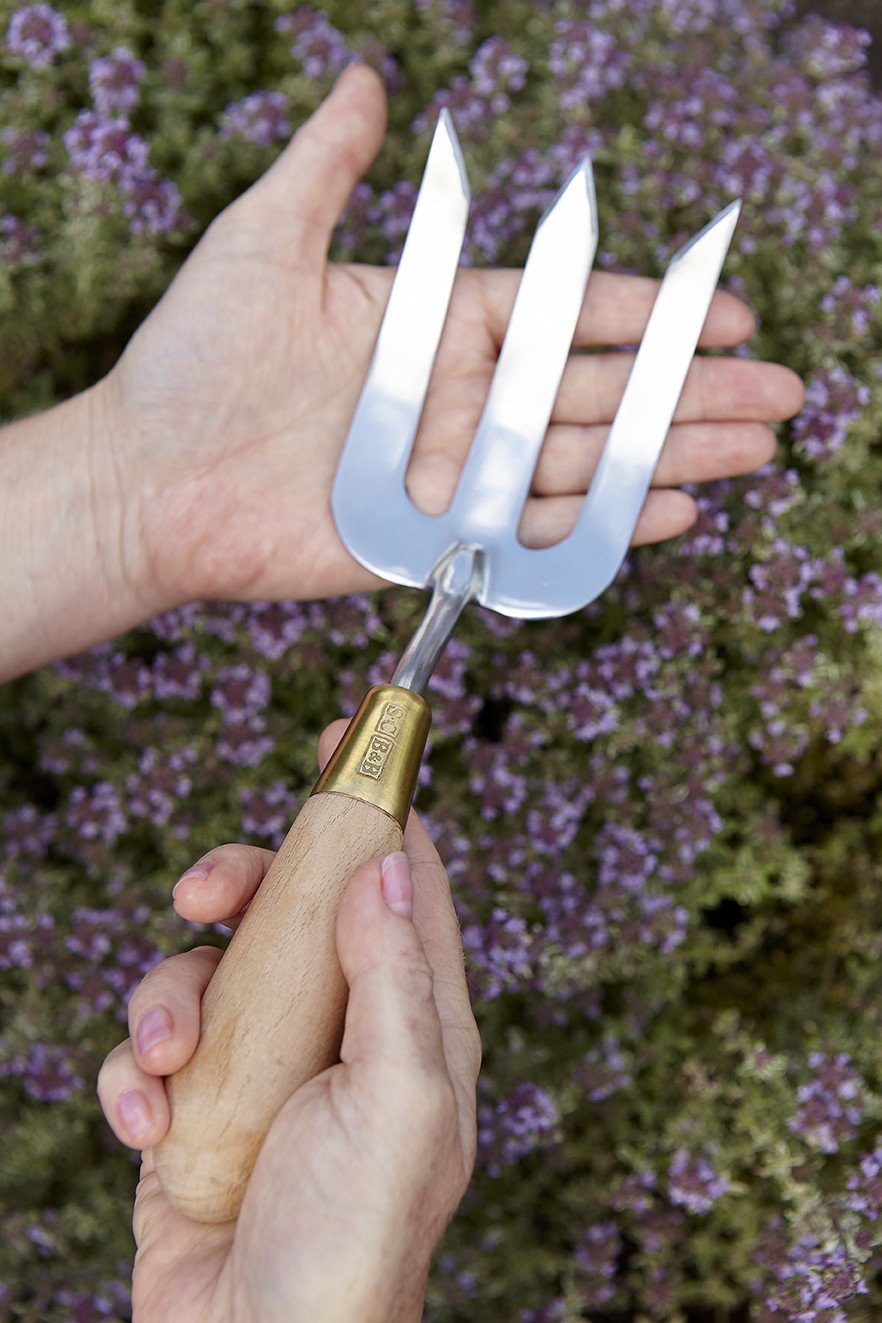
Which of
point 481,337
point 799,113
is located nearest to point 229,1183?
point 481,337

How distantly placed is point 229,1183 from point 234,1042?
12 centimetres

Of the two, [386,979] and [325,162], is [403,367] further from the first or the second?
[386,979]

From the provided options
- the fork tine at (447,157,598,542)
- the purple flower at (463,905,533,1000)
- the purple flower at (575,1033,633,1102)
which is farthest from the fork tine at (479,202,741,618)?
the purple flower at (575,1033,633,1102)

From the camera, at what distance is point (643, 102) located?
87.2 inches

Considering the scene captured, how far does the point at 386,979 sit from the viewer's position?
1.02m

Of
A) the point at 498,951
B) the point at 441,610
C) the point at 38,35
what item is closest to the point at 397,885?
the point at 441,610

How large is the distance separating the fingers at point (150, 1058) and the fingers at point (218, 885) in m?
0.08

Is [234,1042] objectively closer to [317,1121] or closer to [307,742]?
[317,1121]

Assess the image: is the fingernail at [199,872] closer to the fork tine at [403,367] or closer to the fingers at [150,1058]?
the fingers at [150,1058]

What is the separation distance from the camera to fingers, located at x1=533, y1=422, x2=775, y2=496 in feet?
5.66

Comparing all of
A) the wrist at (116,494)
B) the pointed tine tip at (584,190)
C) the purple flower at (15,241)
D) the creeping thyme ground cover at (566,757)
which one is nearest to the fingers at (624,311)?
the pointed tine tip at (584,190)

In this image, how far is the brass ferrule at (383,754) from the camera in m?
1.11

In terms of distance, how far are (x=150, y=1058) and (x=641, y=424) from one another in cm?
112

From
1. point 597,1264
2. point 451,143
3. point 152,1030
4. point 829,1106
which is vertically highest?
point 451,143
